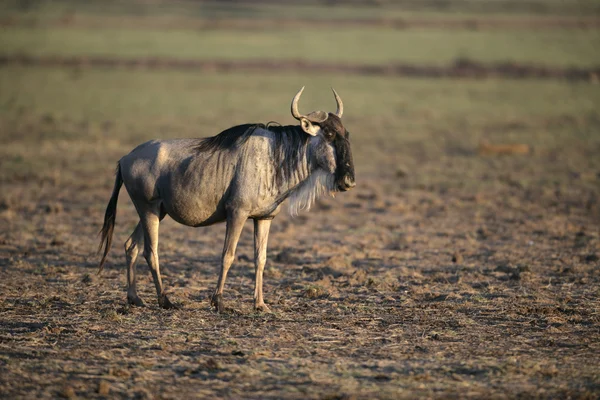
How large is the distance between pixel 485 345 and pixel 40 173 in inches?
546

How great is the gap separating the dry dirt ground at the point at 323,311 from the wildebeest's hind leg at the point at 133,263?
0.21m

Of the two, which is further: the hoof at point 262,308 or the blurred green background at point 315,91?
the blurred green background at point 315,91

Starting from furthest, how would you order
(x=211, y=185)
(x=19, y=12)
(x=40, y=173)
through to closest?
(x=19, y=12), (x=40, y=173), (x=211, y=185)

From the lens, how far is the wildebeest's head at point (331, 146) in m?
9.00

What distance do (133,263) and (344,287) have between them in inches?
104

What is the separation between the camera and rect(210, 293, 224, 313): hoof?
352 inches

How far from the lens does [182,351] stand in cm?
755

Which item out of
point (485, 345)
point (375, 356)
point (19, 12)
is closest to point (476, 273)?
point (485, 345)

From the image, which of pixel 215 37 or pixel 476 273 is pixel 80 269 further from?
pixel 215 37

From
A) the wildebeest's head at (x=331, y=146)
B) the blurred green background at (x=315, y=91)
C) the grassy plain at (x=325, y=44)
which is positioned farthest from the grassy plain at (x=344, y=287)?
the grassy plain at (x=325, y=44)

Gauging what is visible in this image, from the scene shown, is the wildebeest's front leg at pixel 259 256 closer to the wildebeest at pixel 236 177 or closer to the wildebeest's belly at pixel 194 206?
the wildebeest at pixel 236 177

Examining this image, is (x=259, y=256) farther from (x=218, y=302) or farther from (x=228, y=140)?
(x=228, y=140)

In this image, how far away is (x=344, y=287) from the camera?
33.8 ft

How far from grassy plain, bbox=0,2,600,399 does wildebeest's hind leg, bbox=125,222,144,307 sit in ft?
0.68
